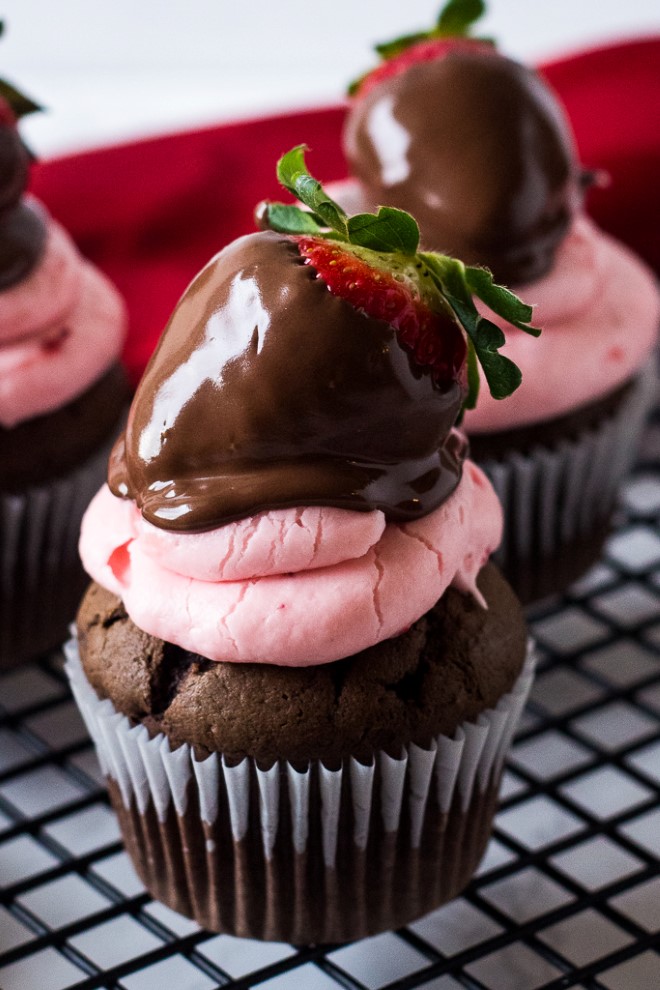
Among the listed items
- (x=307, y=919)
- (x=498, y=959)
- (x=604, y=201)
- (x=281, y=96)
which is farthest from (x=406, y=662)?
(x=281, y=96)

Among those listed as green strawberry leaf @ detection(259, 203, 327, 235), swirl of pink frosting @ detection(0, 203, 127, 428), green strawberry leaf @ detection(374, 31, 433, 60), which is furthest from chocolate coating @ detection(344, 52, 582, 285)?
green strawberry leaf @ detection(259, 203, 327, 235)

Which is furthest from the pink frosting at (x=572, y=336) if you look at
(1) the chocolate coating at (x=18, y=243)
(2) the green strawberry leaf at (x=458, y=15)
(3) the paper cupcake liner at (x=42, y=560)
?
(3) the paper cupcake liner at (x=42, y=560)

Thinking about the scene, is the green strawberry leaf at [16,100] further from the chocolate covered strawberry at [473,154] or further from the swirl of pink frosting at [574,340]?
the swirl of pink frosting at [574,340]

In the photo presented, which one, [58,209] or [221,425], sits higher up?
[221,425]

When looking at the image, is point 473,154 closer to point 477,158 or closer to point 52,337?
point 477,158

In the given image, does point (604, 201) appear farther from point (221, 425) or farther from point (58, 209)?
point (221, 425)

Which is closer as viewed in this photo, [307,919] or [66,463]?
[307,919]

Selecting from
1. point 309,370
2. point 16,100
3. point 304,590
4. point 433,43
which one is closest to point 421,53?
point 433,43

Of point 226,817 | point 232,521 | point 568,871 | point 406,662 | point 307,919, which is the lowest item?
point 568,871

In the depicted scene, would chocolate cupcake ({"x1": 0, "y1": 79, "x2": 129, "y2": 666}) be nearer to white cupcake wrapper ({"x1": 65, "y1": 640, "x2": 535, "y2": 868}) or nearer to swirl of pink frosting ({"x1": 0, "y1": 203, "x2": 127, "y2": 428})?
swirl of pink frosting ({"x1": 0, "y1": 203, "x2": 127, "y2": 428})

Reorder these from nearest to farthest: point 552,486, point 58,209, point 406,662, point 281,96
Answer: point 406,662
point 552,486
point 58,209
point 281,96
